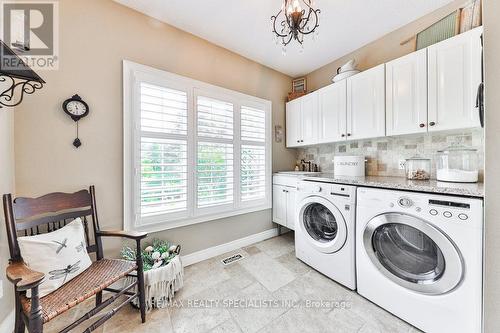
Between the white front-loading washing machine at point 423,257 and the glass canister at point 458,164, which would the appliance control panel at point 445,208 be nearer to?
the white front-loading washing machine at point 423,257

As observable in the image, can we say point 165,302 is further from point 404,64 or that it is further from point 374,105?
point 404,64

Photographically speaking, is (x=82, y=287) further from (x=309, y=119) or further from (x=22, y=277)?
(x=309, y=119)

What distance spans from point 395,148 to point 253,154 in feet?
5.66

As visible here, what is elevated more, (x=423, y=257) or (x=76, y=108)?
(x=76, y=108)

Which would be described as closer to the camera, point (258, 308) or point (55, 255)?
point (55, 255)

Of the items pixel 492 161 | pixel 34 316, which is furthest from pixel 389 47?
pixel 34 316

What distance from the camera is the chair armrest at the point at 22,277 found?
84cm

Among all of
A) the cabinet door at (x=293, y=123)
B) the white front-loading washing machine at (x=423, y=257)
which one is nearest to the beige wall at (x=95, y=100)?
the cabinet door at (x=293, y=123)

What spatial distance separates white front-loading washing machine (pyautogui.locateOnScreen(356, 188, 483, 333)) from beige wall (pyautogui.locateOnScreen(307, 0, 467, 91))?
1.72 meters

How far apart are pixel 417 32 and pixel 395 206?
1.92 m

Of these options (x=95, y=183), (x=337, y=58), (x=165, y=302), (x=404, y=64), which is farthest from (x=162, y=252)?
(x=337, y=58)

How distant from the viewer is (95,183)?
5.41 feet

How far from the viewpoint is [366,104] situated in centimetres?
207

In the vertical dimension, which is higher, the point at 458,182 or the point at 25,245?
the point at 458,182
